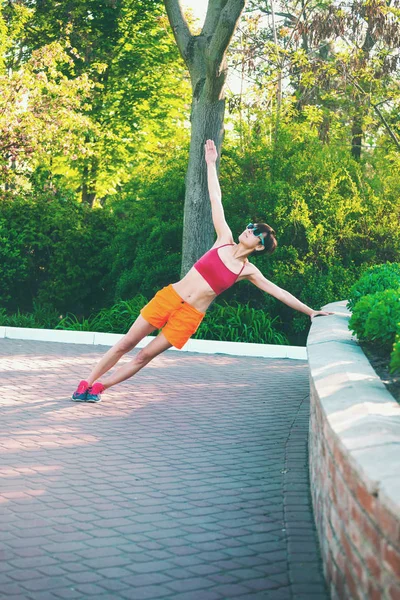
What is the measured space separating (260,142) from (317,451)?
441 inches

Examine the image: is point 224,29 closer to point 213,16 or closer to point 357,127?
point 213,16

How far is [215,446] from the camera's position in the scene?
6602 mm

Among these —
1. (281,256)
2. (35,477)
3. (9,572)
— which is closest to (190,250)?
(281,256)

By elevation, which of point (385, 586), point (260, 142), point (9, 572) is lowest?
point (9, 572)

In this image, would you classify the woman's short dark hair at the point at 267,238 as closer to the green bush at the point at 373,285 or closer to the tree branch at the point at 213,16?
the green bush at the point at 373,285

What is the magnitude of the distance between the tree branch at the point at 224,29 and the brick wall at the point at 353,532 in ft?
31.6

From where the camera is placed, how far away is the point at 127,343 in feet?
24.9

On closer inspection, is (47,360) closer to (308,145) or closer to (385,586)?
(308,145)

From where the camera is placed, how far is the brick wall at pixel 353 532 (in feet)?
8.95

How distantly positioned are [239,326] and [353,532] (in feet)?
33.7

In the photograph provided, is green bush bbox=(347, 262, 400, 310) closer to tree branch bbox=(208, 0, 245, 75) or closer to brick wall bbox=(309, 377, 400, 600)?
brick wall bbox=(309, 377, 400, 600)

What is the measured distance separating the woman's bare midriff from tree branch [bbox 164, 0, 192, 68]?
7.78 metres

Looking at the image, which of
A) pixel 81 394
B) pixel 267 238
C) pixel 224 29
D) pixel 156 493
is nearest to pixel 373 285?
pixel 267 238

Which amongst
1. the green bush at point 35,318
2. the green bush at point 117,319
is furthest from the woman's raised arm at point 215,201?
the green bush at point 35,318
